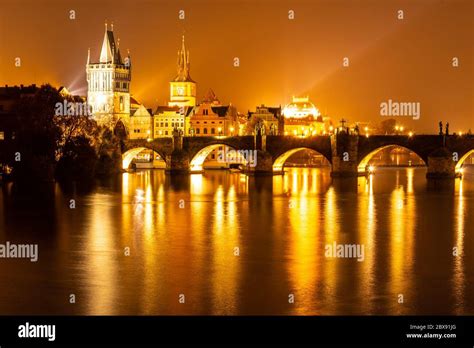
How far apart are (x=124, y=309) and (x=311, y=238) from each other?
13.9 meters

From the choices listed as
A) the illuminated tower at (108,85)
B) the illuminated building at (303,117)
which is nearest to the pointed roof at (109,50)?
the illuminated tower at (108,85)

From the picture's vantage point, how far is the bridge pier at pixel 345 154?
75625 mm

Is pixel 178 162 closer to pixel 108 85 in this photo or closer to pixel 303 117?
pixel 108 85

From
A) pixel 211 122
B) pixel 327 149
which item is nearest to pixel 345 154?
pixel 327 149

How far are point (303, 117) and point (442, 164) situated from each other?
347 ft

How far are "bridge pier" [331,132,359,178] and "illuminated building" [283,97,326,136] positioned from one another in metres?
81.1

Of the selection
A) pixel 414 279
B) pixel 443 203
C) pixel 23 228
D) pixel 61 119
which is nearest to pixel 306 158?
pixel 61 119

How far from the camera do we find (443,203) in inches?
1934

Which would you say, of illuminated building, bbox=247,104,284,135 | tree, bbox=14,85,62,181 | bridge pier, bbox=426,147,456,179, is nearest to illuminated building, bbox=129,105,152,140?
illuminated building, bbox=247,104,284,135

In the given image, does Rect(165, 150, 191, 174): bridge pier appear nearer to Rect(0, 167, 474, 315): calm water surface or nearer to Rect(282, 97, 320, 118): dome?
Rect(0, 167, 474, 315): calm water surface

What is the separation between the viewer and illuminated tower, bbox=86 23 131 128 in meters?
121

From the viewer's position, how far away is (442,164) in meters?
71.6

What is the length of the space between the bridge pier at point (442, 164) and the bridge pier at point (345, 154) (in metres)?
7.21
